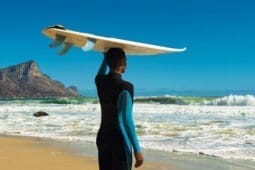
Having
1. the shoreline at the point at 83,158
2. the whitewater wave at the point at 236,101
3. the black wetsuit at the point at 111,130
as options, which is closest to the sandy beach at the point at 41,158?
the shoreline at the point at 83,158

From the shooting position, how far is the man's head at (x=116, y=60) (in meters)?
4.71

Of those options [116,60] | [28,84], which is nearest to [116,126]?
[116,60]

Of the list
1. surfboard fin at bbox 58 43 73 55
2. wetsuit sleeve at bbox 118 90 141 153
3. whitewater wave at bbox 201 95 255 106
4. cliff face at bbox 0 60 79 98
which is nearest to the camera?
wetsuit sleeve at bbox 118 90 141 153

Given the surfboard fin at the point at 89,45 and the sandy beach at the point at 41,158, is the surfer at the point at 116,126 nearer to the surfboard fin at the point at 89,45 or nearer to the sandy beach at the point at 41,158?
the surfboard fin at the point at 89,45

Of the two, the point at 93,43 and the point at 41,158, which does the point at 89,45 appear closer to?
the point at 93,43

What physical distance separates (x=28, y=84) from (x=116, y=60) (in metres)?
100

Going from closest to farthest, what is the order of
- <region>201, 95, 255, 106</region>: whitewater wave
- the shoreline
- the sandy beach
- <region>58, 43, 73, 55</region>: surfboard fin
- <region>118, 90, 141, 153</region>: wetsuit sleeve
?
<region>118, 90, 141, 153</region>: wetsuit sleeve, <region>58, 43, 73, 55</region>: surfboard fin, the sandy beach, the shoreline, <region>201, 95, 255, 106</region>: whitewater wave

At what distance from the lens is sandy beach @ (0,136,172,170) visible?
8.96 m

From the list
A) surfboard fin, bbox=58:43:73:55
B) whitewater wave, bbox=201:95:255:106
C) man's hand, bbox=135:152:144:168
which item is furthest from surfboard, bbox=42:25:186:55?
whitewater wave, bbox=201:95:255:106

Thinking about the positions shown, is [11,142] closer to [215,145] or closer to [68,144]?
[68,144]

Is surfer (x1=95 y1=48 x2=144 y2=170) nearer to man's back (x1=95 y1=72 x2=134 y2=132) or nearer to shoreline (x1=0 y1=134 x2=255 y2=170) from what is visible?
man's back (x1=95 y1=72 x2=134 y2=132)

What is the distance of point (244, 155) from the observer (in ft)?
34.3

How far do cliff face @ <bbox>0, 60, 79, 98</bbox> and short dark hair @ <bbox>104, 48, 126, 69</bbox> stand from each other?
289 ft

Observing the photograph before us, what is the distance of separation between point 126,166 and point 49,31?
133cm
